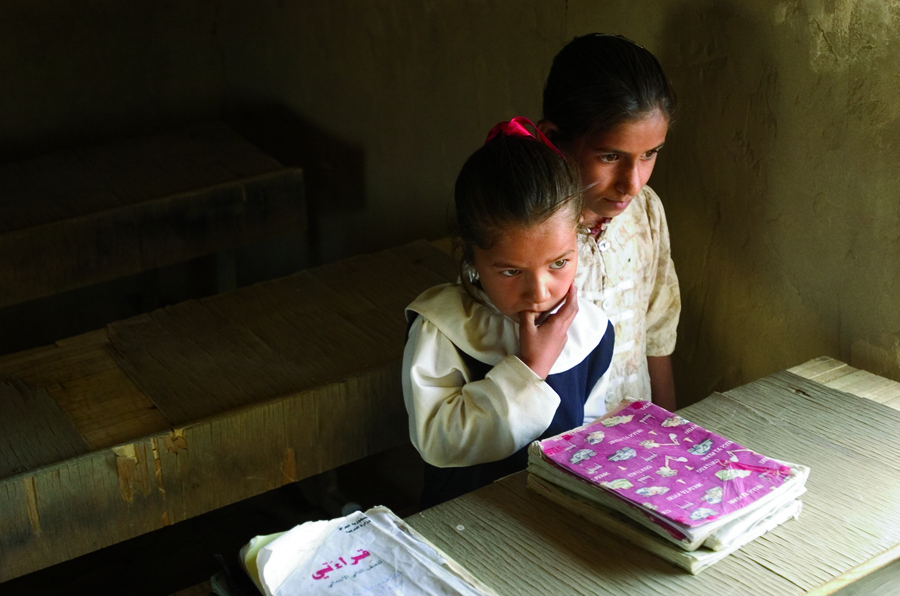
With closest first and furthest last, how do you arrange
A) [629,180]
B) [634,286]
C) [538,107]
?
[629,180], [634,286], [538,107]

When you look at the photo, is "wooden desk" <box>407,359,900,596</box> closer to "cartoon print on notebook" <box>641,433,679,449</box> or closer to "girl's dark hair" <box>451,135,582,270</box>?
"cartoon print on notebook" <box>641,433,679,449</box>

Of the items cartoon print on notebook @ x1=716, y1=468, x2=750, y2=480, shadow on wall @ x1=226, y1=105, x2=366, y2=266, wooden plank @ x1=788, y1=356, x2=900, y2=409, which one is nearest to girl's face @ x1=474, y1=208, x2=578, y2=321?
cartoon print on notebook @ x1=716, y1=468, x2=750, y2=480

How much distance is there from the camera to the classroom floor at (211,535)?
8.24 ft

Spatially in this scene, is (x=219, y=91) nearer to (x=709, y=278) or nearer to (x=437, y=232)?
(x=437, y=232)

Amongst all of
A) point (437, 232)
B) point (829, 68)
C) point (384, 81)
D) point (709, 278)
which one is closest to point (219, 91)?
point (384, 81)

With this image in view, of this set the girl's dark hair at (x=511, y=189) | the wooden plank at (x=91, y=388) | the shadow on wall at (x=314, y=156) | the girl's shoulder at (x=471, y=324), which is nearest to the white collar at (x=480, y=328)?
the girl's shoulder at (x=471, y=324)

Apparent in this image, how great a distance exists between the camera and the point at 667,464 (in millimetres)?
1307

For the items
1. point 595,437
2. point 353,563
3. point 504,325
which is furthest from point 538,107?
point 353,563

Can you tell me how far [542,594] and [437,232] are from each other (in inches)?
79.4

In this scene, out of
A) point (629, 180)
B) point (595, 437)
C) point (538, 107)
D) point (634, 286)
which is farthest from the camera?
point (538, 107)

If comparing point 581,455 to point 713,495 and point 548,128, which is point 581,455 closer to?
point 713,495

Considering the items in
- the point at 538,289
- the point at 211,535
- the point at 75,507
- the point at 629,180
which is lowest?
the point at 211,535

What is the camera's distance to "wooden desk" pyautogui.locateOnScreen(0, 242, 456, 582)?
68.0 inches

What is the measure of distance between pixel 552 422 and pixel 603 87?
21.0 inches
